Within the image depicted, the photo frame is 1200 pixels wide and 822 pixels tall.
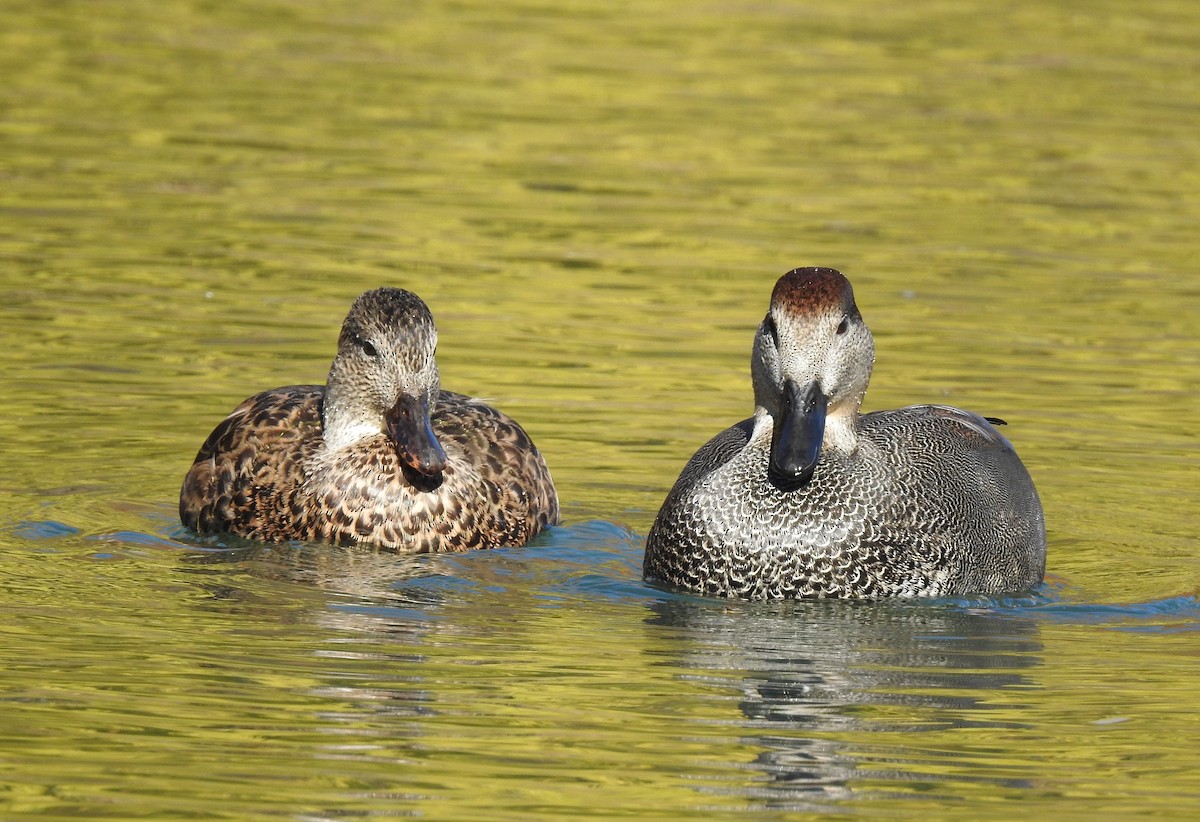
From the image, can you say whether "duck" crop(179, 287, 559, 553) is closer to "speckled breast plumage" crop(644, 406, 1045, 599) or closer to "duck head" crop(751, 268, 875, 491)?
"speckled breast plumage" crop(644, 406, 1045, 599)

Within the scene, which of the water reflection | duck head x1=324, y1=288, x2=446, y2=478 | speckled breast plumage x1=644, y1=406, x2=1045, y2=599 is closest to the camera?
the water reflection

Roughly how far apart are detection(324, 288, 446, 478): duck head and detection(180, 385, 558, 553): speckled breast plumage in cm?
19

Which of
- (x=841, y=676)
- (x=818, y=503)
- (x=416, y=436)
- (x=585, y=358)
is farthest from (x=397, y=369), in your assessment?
(x=585, y=358)

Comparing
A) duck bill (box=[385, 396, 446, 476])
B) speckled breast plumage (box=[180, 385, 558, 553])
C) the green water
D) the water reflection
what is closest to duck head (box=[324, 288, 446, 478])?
duck bill (box=[385, 396, 446, 476])

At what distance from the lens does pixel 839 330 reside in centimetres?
928

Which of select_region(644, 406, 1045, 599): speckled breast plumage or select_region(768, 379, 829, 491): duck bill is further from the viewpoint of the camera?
select_region(644, 406, 1045, 599): speckled breast plumage

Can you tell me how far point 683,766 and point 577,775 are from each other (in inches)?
13.3

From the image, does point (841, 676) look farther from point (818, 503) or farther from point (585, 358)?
point (585, 358)

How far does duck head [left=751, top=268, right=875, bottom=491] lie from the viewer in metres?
9.09

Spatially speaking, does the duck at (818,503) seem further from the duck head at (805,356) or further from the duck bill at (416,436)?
the duck bill at (416,436)

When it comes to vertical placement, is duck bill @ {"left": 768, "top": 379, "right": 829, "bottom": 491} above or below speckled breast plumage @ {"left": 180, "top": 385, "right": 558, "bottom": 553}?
above

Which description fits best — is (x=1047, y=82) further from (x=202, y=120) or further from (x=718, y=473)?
(x=718, y=473)

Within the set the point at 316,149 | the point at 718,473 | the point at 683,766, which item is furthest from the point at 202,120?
the point at 683,766

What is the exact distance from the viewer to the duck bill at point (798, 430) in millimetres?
9094
